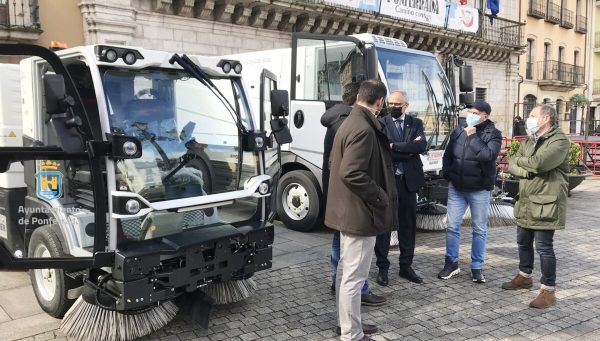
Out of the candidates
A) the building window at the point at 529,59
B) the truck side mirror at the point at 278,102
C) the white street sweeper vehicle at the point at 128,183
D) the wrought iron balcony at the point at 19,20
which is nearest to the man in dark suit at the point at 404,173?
the truck side mirror at the point at 278,102

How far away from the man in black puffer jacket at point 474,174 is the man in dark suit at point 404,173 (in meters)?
0.34

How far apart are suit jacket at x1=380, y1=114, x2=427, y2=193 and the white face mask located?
0.93 metres

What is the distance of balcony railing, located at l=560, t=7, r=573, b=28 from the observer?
3045 cm

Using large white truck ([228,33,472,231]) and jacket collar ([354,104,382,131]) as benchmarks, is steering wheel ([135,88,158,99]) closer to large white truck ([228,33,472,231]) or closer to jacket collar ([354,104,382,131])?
jacket collar ([354,104,382,131])

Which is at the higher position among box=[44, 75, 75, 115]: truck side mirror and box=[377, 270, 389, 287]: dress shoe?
box=[44, 75, 75, 115]: truck side mirror

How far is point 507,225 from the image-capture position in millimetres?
7637

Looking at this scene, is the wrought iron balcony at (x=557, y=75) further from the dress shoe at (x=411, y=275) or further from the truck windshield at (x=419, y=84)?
the dress shoe at (x=411, y=275)

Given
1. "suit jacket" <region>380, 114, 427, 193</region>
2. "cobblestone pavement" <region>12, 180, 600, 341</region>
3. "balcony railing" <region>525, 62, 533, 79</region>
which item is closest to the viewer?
"cobblestone pavement" <region>12, 180, 600, 341</region>

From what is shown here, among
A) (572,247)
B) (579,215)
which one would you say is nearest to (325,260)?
(572,247)

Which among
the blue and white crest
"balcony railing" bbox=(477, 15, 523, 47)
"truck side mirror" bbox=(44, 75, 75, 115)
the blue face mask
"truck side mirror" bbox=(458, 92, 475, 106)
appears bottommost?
the blue and white crest

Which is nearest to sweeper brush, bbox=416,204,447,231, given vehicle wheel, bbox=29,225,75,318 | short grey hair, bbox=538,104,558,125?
short grey hair, bbox=538,104,558,125

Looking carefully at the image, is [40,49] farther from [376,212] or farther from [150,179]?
[376,212]

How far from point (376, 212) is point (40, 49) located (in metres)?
2.39

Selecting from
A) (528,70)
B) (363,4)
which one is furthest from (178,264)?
(528,70)
